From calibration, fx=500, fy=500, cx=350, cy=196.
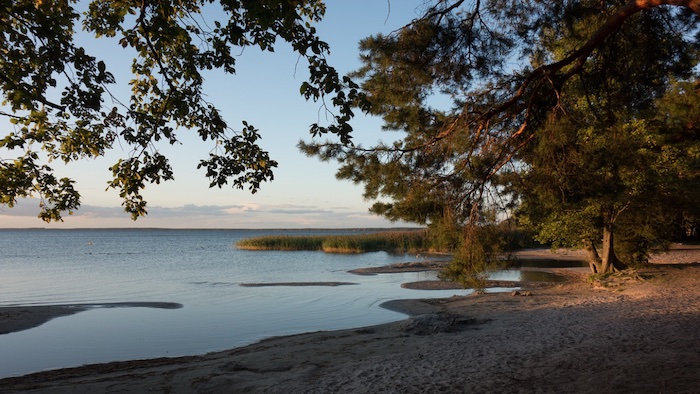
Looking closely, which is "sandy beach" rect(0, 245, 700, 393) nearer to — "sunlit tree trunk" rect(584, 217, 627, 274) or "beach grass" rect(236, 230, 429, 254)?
"sunlit tree trunk" rect(584, 217, 627, 274)

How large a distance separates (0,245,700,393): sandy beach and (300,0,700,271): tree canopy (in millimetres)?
2056

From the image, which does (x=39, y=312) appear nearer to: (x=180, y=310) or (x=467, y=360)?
(x=180, y=310)

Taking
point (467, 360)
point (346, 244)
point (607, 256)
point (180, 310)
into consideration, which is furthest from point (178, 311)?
point (346, 244)

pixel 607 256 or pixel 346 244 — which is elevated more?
pixel 346 244

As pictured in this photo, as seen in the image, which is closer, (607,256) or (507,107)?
(507,107)

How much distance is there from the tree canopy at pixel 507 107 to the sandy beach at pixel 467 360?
2.06 metres

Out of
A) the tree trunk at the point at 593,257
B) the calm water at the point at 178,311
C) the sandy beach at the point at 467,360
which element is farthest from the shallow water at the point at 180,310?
the tree trunk at the point at 593,257

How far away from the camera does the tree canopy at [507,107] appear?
25.6ft

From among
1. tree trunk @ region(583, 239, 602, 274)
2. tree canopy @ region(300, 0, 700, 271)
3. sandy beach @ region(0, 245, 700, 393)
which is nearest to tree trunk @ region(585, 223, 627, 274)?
tree trunk @ region(583, 239, 602, 274)

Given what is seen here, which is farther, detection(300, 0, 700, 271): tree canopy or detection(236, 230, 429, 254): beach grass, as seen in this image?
detection(236, 230, 429, 254): beach grass

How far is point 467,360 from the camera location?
736cm

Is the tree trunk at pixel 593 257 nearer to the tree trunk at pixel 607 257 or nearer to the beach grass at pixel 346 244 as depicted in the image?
the tree trunk at pixel 607 257

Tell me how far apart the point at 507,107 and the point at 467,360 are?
3.91 meters

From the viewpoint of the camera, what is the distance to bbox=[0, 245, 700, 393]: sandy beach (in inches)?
239
